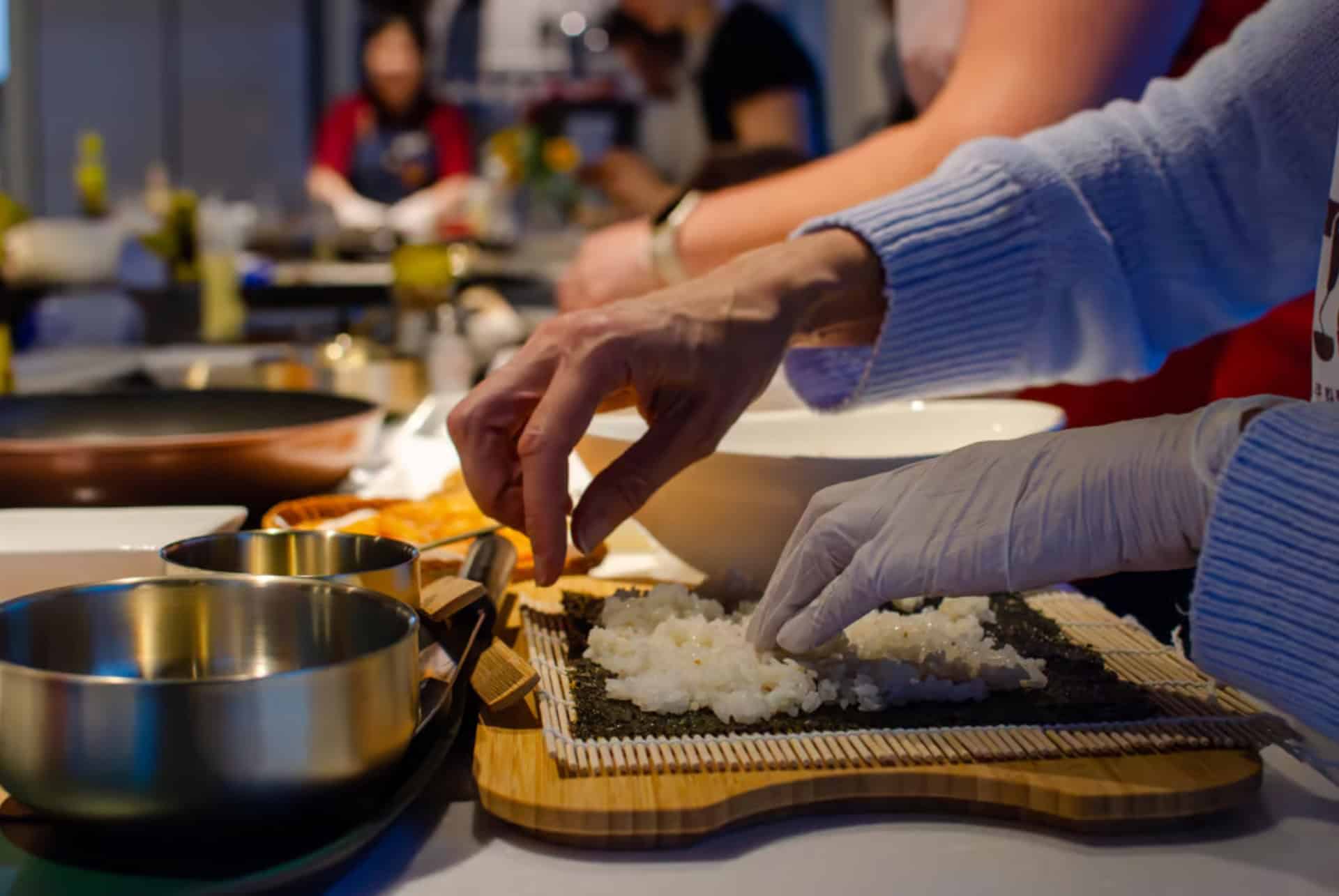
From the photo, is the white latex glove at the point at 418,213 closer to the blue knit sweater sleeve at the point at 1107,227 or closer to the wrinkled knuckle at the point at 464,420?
the blue knit sweater sleeve at the point at 1107,227

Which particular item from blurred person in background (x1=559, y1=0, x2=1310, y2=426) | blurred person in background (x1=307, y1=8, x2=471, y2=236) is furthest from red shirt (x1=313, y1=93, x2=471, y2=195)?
blurred person in background (x1=559, y1=0, x2=1310, y2=426)

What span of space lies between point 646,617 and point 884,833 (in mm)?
271

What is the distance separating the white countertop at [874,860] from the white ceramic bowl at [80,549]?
34cm

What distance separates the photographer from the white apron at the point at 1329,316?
91 centimetres

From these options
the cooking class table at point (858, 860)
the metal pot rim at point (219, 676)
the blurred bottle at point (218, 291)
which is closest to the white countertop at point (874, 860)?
the cooking class table at point (858, 860)

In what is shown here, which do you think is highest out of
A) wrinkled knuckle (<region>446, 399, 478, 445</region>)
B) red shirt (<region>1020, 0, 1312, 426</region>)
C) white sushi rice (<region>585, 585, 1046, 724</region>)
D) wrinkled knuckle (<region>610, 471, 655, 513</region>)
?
red shirt (<region>1020, 0, 1312, 426</region>)

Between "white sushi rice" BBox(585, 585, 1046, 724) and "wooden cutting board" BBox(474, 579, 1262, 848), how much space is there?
7cm

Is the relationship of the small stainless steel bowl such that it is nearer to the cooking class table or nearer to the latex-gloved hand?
the cooking class table

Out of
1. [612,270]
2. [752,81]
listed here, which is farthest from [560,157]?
[612,270]

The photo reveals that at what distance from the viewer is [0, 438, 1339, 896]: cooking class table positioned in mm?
655

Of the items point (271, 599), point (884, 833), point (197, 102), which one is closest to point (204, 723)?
point (271, 599)

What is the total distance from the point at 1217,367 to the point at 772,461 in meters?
0.81

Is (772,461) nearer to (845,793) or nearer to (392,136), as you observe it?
(845,793)

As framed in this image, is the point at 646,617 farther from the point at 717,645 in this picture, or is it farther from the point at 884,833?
the point at 884,833
